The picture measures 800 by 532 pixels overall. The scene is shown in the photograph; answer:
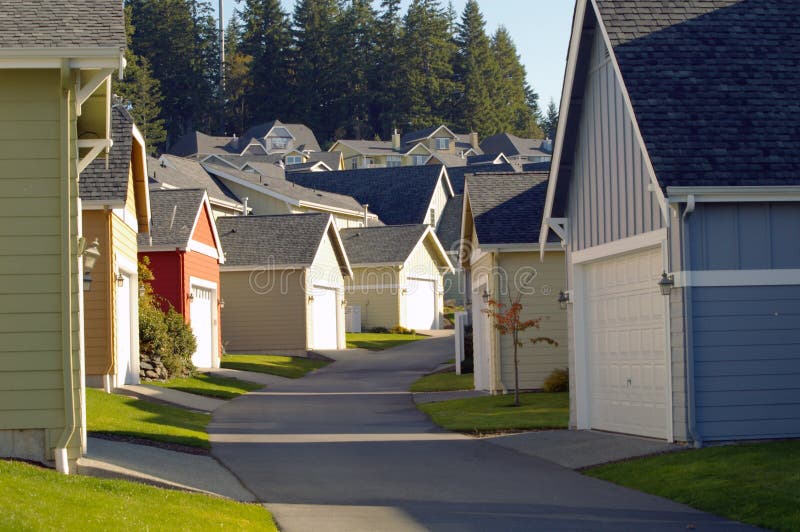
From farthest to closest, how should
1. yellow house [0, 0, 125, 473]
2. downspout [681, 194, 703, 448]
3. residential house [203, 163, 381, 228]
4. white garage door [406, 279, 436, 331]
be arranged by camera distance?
residential house [203, 163, 381, 228] < white garage door [406, 279, 436, 331] < downspout [681, 194, 703, 448] < yellow house [0, 0, 125, 473]

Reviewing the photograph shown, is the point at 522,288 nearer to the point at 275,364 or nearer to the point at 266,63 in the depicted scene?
the point at 275,364

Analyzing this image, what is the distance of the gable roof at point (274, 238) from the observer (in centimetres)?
4122

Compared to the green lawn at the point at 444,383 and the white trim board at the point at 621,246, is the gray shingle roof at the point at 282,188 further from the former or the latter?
the white trim board at the point at 621,246

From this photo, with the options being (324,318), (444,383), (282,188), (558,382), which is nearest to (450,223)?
(282,188)

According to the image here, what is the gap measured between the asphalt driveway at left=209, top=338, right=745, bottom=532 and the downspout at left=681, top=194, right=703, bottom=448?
170 centimetres

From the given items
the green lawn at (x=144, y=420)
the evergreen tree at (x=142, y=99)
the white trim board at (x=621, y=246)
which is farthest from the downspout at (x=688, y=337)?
the evergreen tree at (x=142, y=99)

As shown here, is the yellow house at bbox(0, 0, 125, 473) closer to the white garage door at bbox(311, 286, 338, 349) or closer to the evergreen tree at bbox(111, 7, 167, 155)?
the white garage door at bbox(311, 286, 338, 349)

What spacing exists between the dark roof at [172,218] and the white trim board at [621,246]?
15348 mm

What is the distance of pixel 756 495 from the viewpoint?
10930 mm

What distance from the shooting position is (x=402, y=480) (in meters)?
13.5

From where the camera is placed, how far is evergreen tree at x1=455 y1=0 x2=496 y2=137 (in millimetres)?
122363

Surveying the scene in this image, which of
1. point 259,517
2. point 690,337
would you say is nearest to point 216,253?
point 690,337

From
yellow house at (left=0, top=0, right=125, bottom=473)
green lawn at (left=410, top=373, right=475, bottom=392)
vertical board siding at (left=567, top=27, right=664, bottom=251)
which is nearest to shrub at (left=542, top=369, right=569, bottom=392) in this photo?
green lawn at (left=410, top=373, right=475, bottom=392)

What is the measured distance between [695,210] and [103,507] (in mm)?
8553
